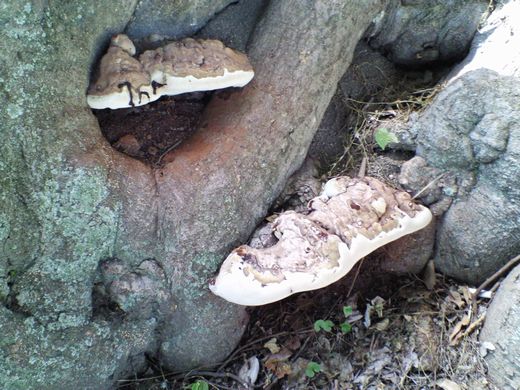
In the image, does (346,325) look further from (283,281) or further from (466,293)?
(283,281)

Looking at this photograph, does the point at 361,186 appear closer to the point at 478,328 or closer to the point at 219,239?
the point at 219,239

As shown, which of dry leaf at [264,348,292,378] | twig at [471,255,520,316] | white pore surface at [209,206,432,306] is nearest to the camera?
white pore surface at [209,206,432,306]

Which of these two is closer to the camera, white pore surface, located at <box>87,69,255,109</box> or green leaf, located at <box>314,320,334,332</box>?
white pore surface, located at <box>87,69,255,109</box>

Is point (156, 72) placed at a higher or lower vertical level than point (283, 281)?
higher

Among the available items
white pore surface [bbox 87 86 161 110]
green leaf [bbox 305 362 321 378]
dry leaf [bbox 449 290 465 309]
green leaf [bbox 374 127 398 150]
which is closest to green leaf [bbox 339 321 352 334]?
green leaf [bbox 305 362 321 378]

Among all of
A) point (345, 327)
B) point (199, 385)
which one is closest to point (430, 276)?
point (345, 327)

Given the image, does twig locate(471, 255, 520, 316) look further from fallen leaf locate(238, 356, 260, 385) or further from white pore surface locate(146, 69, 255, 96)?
white pore surface locate(146, 69, 255, 96)
